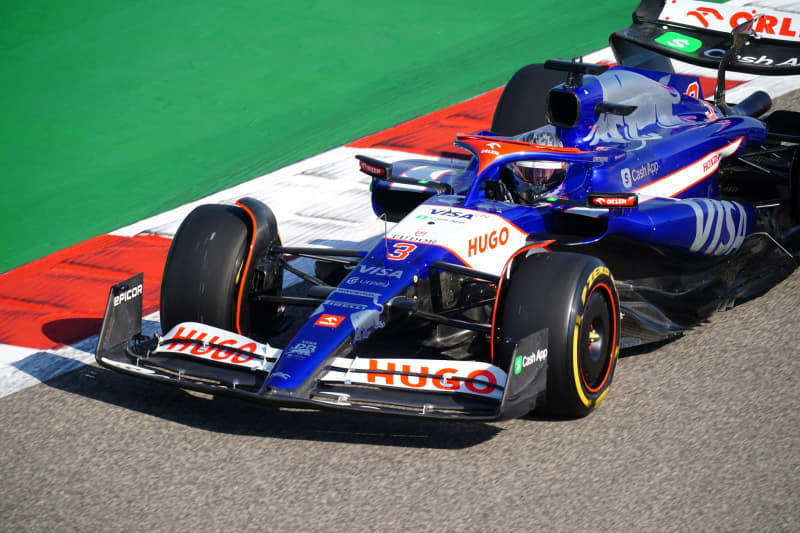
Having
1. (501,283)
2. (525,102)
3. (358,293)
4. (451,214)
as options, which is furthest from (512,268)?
(525,102)

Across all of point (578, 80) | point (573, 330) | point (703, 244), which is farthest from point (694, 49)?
point (573, 330)

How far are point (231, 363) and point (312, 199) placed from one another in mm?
4143

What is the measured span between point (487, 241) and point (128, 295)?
193 cm

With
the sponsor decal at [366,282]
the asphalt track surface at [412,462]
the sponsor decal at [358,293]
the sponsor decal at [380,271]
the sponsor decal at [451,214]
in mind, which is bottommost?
the asphalt track surface at [412,462]

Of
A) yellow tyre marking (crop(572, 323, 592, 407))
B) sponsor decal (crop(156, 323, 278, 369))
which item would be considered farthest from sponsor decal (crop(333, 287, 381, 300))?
yellow tyre marking (crop(572, 323, 592, 407))

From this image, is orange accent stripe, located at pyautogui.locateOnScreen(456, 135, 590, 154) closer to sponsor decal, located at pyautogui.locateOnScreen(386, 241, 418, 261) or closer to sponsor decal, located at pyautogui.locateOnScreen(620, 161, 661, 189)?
sponsor decal, located at pyautogui.locateOnScreen(620, 161, 661, 189)

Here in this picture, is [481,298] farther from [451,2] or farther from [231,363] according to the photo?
[451,2]

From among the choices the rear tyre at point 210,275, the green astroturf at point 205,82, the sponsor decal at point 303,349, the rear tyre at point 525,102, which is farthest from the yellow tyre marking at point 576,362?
the green astroturf at point 205,82

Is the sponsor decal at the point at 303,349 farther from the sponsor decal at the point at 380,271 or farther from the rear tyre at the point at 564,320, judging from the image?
the rear tyre at the point at 564,320

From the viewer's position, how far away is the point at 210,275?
557 cm

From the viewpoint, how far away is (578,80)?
682cm

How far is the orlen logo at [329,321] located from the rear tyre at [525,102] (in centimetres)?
383

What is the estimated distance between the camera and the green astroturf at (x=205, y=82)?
32.3ft

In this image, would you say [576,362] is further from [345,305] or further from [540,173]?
[540,173]
